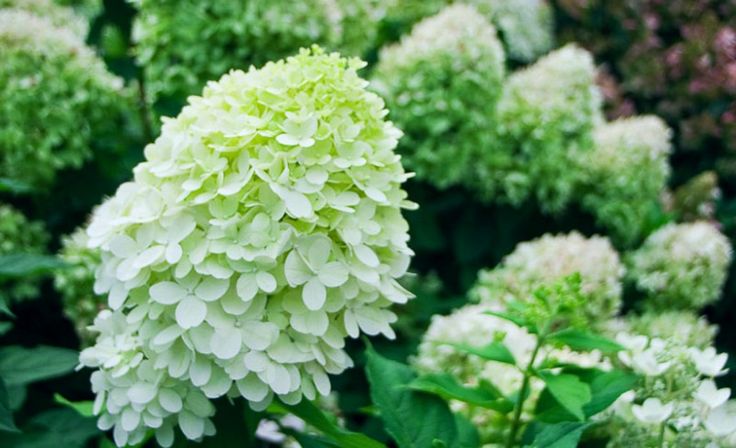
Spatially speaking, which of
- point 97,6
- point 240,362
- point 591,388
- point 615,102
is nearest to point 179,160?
point 240,362

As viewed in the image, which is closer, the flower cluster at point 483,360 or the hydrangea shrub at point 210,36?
the flower cluster at point 483,360

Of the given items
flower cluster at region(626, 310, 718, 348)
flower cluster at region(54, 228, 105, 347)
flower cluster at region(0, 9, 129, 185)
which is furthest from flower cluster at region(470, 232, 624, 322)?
flower cluster at region(0, 9, 129, 185)

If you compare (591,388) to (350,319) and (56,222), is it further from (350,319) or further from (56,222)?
(56,222)

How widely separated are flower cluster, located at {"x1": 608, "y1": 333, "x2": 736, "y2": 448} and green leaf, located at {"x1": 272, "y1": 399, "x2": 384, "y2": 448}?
317 mm

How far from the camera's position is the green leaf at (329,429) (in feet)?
3.92

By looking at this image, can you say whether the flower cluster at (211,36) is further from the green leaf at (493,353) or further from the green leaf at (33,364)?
the green leaf at (493,353)

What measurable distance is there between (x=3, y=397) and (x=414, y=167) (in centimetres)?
136

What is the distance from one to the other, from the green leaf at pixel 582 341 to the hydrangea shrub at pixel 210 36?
1.17 m

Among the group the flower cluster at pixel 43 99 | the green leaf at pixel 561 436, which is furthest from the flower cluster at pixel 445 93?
the green leaf at pixel 561 436

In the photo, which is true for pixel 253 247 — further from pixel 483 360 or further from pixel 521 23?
pixel 521 23

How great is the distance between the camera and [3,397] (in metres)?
1.26

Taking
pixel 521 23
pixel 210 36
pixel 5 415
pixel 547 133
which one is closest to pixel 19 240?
pixel 210 36

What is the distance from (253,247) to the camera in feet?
3.71

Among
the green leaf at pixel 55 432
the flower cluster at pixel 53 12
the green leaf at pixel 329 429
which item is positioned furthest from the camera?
the flower cluster at pixel 53 12
